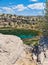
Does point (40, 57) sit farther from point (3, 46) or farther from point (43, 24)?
point (43, 24)

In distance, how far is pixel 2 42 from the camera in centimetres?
2062

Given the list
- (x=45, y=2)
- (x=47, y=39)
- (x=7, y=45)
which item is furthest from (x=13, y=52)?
(x=45, y=2)

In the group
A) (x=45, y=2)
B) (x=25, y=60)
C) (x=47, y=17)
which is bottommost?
(x=25, y=60)

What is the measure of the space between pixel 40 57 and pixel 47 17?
31.0 feet

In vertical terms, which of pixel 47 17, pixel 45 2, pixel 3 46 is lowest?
pixel 3 46

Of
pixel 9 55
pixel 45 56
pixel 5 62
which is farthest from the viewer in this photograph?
pixel 45 56

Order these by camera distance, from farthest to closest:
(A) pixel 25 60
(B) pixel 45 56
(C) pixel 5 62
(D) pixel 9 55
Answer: (B) pixel 45 56 → (A) pixel 25 60 → (D) pixel 9 55 → (C) pixel 5 62

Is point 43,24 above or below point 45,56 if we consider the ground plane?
above

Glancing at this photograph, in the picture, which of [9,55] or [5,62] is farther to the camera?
[9,55]

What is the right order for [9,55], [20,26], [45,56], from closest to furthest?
[9,55], [45,56], [20,26]

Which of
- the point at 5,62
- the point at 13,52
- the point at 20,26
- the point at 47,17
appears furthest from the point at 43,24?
the point at 20,26

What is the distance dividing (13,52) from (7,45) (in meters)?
0.88

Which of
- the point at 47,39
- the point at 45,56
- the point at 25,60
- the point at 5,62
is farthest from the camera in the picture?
the point at 47,39

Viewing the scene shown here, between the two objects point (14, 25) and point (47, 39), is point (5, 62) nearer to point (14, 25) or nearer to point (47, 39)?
point (47, 39)
